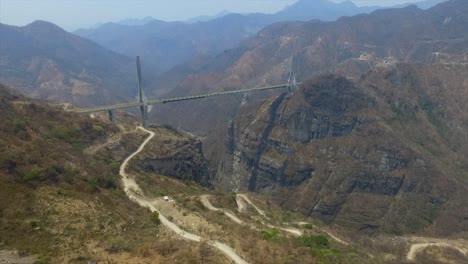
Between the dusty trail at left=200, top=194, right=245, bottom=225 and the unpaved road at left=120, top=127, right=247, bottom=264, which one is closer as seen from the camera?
the unpaved road at left=120, top=127, right=247, bottom=264

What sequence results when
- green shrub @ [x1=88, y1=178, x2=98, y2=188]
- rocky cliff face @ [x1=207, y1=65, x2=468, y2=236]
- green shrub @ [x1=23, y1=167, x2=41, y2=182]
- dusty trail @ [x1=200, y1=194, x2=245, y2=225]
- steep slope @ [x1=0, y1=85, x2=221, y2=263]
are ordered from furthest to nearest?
rocky cliff face @ [x1=207, y1=65, x2=468, y2=236]
dusty trail @ [x1=200, y1=194, x2=245, y2=225]
green shrub @ [x1=88, y1=178, x2=98, y2=188]
green shrub @ [x1=23, y1=167, x2=41, y2=182]
steep slope @ [x1=0, y1=85, x2=221, y2=263]

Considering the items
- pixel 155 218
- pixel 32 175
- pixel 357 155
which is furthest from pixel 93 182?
pixel 357 155

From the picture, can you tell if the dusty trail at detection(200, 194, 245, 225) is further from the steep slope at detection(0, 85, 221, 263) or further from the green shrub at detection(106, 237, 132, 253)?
the green shrub at detection(106, 237, 132, 253)

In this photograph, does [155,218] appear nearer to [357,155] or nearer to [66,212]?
[66,212]

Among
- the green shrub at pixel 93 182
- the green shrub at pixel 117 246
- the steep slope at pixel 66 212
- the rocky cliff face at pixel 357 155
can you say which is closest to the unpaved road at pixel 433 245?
the rocky cliff face at pixel 357 155

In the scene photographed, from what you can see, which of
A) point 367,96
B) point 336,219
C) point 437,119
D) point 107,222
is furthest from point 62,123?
point 437,119

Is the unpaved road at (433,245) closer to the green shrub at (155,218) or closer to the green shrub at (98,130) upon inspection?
the green shrub at (155,218)

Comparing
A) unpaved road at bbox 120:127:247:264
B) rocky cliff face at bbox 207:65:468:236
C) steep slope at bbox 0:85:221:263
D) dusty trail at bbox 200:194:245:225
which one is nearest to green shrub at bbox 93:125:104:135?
unpaved road at bbox 120:127:247:264

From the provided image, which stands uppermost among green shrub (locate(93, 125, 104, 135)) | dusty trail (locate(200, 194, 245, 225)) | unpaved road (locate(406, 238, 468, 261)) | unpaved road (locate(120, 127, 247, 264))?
green shrub (locate(93, 125, 104, 135))

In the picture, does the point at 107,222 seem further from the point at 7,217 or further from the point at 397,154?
the point at 397,154
